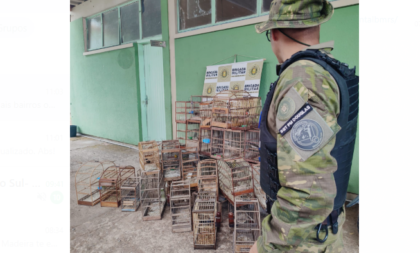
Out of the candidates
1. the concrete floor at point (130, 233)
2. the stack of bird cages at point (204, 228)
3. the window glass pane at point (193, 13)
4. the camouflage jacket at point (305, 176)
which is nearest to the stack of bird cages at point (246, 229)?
the concrete floor at point (130, 233)

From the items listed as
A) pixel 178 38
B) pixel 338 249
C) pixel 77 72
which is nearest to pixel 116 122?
pixel 77 72

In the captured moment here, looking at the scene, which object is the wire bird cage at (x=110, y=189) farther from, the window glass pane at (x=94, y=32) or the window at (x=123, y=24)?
the window glass pane at (x=94, y=32)

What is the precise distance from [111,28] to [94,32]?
43.4 inches

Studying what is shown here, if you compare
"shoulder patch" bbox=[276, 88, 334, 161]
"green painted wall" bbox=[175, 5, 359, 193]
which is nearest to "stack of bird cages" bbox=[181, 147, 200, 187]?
"green painted wall" bbox=[175, 5, 359, 193]

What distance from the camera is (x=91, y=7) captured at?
27.2 ft

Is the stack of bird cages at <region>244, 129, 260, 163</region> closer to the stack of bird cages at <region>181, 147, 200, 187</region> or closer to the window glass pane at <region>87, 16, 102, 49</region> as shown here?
the stack of bird cages at <region>181, 147, 200, 187</region>

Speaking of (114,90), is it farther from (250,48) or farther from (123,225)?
(123,225)

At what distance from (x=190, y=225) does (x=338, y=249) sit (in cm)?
223

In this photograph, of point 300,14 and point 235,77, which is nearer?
point 300,14

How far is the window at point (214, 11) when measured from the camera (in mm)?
4656

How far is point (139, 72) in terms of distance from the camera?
285 inches

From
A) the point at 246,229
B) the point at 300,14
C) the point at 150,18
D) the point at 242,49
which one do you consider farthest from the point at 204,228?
the point at 150,18

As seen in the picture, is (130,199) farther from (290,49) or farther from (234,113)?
(290,49)

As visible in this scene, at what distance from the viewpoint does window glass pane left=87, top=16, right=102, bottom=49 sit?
831 centimetres
